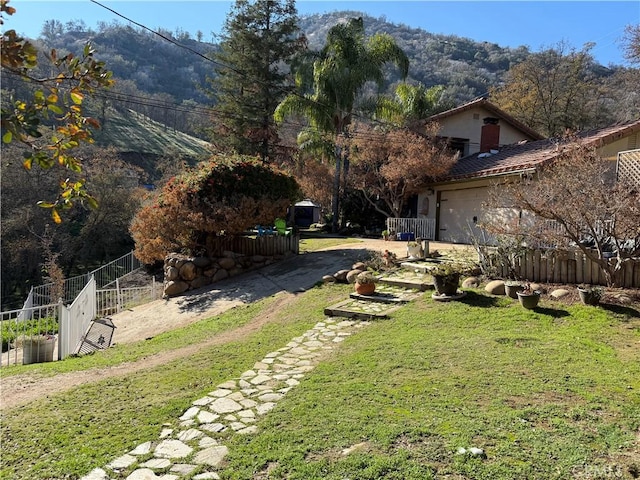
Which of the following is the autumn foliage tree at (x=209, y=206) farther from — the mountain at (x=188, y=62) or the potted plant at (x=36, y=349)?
the mountain at (x=188, y=62)

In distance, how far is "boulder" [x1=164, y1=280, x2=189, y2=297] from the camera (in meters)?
13.1

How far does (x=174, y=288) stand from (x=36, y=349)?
201 inches

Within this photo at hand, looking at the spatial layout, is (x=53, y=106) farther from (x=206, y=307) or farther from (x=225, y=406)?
(x=206, y=307)

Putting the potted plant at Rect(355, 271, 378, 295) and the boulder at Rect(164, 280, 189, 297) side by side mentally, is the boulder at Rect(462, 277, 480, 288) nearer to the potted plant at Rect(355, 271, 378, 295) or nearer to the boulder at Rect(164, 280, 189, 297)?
the potted plant at Rect(355, 271, 378, 295)

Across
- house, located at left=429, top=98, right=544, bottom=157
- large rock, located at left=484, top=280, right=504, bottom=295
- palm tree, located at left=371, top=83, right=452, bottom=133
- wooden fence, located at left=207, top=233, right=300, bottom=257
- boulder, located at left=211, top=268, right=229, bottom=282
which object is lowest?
boulder, located at left=211, top=268, right=229, bottom=282

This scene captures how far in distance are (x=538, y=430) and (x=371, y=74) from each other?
64.5 ft

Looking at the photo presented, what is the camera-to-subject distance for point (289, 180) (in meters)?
15.0

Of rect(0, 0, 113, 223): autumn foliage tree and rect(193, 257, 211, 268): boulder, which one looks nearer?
rect(0, 0, 113, 223): autumn foliage tree

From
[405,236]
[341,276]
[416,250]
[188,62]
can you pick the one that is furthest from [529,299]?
[188,62]

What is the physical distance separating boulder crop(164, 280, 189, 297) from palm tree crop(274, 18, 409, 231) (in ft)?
35.2

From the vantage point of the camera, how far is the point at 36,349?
8.18 meters

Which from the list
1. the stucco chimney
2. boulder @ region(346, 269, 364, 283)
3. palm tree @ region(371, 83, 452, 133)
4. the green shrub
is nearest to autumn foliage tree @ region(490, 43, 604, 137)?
palm tree @ region(371, 83, 452, 133)

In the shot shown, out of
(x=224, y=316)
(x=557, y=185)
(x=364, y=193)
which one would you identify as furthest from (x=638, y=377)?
(x=364, y=193)

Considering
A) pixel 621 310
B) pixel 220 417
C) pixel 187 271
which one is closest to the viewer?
pixel 220 417
